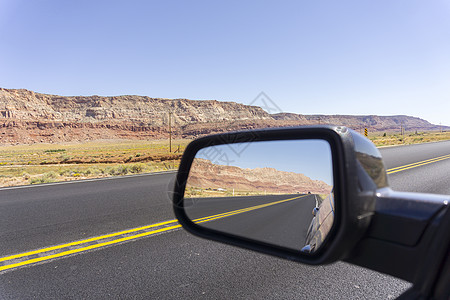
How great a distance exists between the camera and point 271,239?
5.03 ft

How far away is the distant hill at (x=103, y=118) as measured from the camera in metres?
106

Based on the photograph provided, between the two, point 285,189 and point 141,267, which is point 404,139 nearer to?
point 141,267

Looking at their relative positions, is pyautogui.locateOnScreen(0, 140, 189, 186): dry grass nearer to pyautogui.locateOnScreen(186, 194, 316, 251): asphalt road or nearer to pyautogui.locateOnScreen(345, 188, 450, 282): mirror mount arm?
pyautogui.locateOnScreen(186, 194, 316, 251): asphalt road

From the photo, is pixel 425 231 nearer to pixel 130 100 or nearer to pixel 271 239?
pixel 271 239

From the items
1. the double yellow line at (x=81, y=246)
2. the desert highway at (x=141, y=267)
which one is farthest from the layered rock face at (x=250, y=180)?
the double yellow line at (x=81, y=246)

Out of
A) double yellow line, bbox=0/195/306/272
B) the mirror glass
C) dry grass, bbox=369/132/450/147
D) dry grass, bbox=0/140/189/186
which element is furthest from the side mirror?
dry grass, bbox=369/132/450/147

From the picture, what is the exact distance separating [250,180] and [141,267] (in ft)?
7.26

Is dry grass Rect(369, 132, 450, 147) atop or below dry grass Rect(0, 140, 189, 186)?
atop

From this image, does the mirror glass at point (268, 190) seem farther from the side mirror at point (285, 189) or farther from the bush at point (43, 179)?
the bush at point (43, 179)

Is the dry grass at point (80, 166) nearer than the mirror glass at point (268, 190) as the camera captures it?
No

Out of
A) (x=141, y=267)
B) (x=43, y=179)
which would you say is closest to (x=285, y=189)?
(x=141, y=267)

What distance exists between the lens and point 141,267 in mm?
3414

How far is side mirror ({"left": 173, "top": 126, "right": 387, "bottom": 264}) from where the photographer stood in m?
0.99

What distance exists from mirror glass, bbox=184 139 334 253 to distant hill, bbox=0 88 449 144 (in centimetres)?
9376
